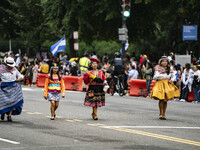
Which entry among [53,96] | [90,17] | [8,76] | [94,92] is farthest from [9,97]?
[90,17]

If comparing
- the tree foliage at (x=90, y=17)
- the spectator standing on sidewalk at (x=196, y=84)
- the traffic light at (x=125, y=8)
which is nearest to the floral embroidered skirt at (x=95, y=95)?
the spectator standing on sidewalk at (x=196, y=84)

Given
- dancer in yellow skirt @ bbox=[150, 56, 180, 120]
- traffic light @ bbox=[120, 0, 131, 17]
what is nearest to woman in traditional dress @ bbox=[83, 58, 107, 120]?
dancer in yellow skirt @ bbox=[150, 56, 180, 120]

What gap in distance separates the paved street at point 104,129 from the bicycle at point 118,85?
497cm

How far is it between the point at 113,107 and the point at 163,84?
3.95m

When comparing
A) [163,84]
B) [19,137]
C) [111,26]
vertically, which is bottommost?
[19,137]

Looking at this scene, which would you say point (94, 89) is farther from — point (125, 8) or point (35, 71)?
point (35, 71)

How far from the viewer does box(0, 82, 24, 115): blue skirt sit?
45.5 ft

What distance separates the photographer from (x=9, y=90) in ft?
45.8

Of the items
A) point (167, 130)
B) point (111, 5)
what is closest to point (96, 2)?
point (111, 5)

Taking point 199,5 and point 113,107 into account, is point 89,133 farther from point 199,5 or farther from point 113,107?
point 199,5

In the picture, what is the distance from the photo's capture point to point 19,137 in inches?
436

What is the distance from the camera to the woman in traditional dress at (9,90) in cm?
1390

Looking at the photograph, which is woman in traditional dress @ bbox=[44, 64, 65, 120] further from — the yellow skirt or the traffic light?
the traffic light

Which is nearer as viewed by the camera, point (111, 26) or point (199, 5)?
point (199, 5)
